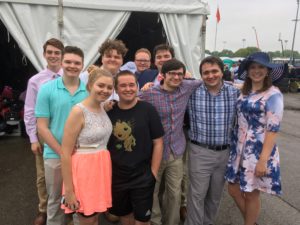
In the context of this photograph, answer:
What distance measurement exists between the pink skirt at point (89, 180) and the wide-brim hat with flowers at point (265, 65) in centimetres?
161

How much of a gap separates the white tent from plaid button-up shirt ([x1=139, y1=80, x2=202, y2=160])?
294 centimetres

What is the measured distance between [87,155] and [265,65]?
1.79 metres

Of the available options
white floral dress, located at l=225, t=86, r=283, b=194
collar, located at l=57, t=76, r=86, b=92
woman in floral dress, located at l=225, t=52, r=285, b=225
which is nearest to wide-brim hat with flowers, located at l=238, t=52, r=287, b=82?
woman in floral dress, located at l=225, t=52, r=285, b=225

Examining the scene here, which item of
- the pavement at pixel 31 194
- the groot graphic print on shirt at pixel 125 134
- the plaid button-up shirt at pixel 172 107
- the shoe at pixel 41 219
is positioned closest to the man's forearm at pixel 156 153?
the groot graphic print on shirt at pixel 125 134

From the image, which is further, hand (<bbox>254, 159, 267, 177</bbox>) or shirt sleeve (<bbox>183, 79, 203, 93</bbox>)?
shirt sleeve (<bbox>183, 79, 203, 93</bbox>)

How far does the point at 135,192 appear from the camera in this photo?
8.34 feet

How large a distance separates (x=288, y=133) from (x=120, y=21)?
19.6 feet

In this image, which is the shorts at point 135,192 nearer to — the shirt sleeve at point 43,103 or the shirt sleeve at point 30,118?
the shirt sleeve at point 43,103

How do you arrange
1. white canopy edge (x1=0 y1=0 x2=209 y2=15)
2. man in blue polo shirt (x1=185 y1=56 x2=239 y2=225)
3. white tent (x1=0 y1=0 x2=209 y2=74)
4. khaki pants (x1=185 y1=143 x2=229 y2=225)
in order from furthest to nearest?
1. white canopy edge (x1=0 y1=0 x2=209 y2=15)
2. white tent (x1=0 y1=0 x2=209 y2=74)
3. khaki pants (x1=185 y1=143 x2=229 y2=225)
4. man in blue polo shirt (x1=185 y1=56 x2=239 y2=225)

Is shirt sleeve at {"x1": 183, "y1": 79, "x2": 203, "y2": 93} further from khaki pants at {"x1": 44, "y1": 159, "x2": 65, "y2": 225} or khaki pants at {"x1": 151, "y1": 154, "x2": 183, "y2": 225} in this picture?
khaki pants at {"x1": 44, "y1": 159, "x2": 65, "y2": 225}

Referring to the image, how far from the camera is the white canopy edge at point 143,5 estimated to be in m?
5.14

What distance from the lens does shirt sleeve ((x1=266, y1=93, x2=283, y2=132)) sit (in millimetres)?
2662

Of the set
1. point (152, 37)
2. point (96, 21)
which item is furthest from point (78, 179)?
point (152, 37)

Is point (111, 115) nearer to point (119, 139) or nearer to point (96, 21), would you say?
point (119, 139)
